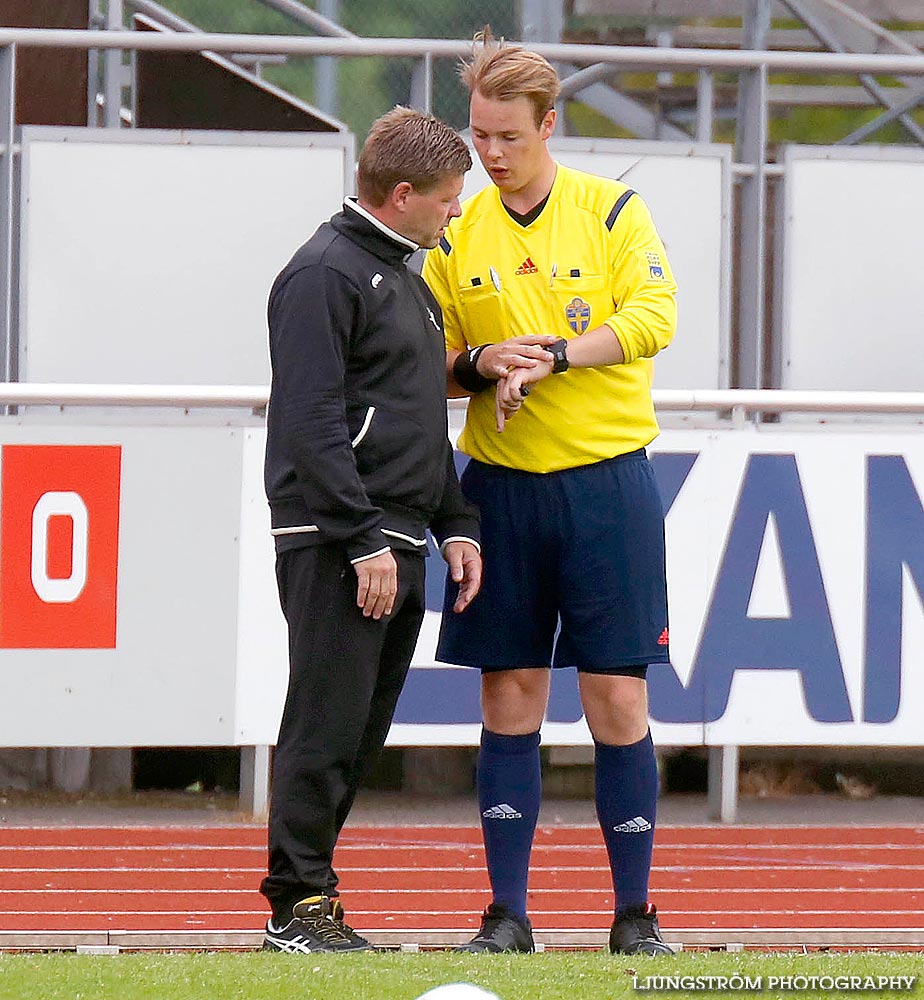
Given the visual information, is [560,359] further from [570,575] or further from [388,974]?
[388,974]

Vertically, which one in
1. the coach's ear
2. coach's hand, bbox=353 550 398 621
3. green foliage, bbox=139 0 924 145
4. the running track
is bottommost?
the running track

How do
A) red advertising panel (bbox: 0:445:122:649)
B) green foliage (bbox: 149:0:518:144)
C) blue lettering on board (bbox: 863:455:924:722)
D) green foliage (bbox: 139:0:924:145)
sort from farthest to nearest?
green foliage (bbox: 139:0:924:145) → green foliage (bbox: 149:0:518:144) → blue lettering on board (bbox: 863:455:924:722) → red advertising panel (bbox: 0:445:122:649)

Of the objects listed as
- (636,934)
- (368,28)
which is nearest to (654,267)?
(636,934)

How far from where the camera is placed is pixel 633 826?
3805mm

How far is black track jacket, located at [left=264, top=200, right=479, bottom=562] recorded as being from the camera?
3.48m

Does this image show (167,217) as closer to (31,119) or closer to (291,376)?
(31,119)

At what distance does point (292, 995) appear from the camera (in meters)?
3.01

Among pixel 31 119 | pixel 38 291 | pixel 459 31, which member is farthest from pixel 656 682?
pixel 459 31

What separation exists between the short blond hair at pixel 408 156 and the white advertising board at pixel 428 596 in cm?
239

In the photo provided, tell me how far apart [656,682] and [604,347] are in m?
2.43

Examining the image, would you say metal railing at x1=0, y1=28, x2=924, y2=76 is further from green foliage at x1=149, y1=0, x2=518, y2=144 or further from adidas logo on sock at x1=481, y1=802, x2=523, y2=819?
adidas logo on sock at x1=481, y1=802, x2=523, y2=819

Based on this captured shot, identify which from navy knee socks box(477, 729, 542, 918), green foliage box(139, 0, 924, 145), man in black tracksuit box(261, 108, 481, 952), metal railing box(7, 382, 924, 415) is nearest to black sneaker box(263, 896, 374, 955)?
man in black tracksuit box(261, 108, 481, 952)

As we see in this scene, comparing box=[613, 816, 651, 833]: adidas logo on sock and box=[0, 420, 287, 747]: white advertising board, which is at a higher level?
box=[0, 420, 287, 747]: white advertising board

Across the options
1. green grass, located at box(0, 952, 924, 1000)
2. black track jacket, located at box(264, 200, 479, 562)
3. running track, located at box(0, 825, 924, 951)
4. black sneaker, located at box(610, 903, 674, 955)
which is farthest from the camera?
running track, located at box(0, 825, 924, 951)
